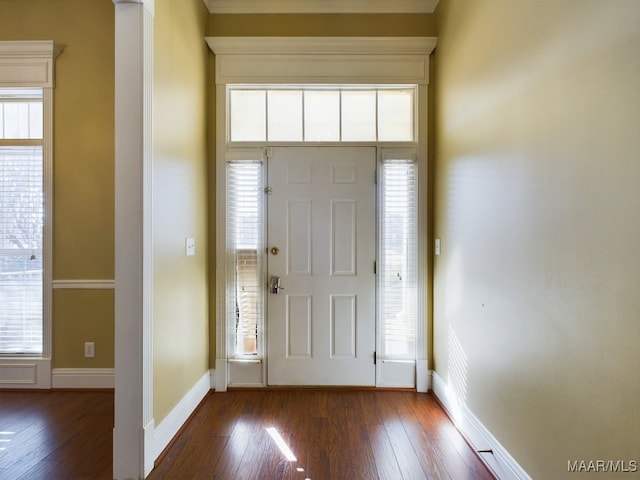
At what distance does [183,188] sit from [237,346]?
1.39 meters

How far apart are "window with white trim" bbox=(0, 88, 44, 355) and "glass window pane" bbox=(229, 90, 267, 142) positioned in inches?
64.2

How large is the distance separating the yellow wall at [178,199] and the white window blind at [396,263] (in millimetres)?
1490

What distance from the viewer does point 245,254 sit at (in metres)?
2.87

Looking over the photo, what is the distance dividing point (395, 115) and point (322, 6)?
107 cm

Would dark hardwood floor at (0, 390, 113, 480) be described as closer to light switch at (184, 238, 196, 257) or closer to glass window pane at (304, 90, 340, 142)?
light switch at (184, 238, 196, 257)

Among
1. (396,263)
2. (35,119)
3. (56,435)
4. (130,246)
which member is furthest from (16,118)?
(396,263)

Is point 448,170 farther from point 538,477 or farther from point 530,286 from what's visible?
point 538,477

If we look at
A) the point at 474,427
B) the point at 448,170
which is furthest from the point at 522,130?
the point at 474,427

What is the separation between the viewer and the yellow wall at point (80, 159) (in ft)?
9.12

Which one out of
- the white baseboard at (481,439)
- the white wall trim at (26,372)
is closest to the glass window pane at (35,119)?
the white wall trim at (26,372)

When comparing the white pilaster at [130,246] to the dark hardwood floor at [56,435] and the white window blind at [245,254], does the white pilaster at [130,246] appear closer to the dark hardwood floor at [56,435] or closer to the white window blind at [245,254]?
the dark hardwood floor at [56,435]

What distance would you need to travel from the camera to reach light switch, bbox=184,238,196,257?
7.77 ft

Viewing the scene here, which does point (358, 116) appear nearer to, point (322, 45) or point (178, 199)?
point (322, 45)

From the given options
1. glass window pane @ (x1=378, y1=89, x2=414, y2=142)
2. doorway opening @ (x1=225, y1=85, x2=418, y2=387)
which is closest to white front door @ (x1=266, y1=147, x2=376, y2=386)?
doorway opening @ (x1=225, y1=85, x2=418, y2=387)
